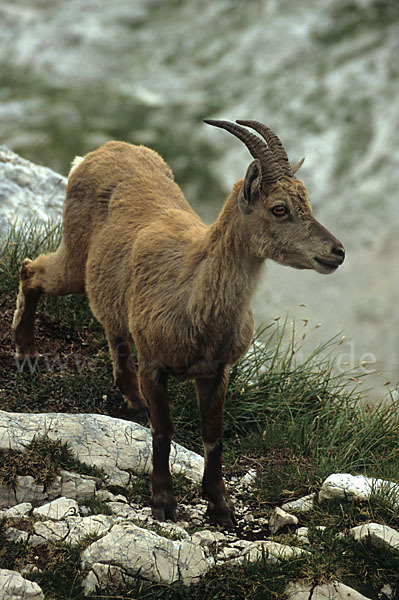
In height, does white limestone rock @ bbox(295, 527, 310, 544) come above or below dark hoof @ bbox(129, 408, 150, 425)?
below

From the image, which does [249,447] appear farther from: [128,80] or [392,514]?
[128,80]

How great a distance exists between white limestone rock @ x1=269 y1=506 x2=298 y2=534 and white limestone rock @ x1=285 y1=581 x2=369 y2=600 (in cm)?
60

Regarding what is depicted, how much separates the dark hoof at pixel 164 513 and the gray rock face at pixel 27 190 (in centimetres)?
483

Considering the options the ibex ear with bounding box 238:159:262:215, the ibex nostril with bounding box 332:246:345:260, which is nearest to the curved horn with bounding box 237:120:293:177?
the ibex ear with bounding box 238:159:262:215

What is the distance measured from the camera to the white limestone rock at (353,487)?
206 inches

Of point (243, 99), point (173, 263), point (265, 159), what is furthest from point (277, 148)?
point (243, 99)

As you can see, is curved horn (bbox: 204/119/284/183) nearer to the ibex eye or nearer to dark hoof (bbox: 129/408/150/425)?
the ibex eye

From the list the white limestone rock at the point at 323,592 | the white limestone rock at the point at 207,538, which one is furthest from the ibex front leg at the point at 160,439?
the white limestone rock at the point at 323,592

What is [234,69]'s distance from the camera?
25.4 meters

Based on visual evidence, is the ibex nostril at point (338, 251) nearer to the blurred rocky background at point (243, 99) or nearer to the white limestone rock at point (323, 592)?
the white limestone rock at point (323, 592)

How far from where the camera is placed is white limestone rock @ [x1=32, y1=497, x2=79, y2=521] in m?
4.92

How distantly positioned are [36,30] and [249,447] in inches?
909

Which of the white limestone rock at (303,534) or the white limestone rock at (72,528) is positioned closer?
the white limestone rock at (72,528)

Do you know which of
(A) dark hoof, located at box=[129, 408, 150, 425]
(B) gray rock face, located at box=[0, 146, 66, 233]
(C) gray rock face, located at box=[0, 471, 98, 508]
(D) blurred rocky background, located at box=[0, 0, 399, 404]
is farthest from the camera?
(D) blurred rocky background, located at box=[0, 0, 399, 404]
